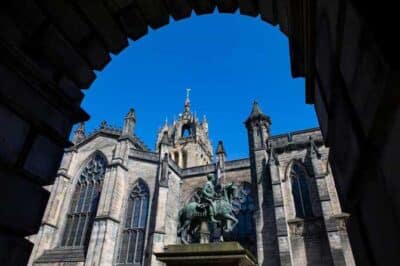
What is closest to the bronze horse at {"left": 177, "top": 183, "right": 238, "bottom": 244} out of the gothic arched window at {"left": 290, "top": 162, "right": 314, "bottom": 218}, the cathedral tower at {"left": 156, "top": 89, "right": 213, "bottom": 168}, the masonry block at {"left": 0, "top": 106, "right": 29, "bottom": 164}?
the masonry block at {"left": 0, "top": 106, "right": 29, "bottom": 164}

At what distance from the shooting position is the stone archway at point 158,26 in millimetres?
1152

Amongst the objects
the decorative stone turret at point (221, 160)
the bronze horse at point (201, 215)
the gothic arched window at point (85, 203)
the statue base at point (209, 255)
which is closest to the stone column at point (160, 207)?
the decorative stone turret at point (221, 160)

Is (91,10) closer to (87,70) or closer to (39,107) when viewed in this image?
(87,70)

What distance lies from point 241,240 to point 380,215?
18.5 meters

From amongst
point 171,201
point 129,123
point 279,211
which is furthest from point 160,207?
point 129,123

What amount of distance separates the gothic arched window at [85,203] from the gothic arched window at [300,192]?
15.2 metres

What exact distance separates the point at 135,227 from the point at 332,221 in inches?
515

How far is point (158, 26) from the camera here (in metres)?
3.10

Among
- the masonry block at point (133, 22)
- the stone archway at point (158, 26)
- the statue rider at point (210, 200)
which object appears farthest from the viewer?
the statue rider at point (210, 200)

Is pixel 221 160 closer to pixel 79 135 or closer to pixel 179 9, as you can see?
pixel 79 135

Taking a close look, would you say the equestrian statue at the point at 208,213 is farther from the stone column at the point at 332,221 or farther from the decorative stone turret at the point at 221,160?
the decorative stone turret at the point at 221,160

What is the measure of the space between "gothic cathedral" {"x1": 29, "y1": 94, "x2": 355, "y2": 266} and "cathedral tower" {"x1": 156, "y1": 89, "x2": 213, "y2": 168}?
1325 centimetres

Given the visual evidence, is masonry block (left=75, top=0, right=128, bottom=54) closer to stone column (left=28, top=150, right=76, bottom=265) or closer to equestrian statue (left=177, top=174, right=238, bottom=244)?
equestrian statue (left=177, top=174, right=238, bottom=244)

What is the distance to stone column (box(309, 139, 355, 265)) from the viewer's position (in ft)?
44.8
